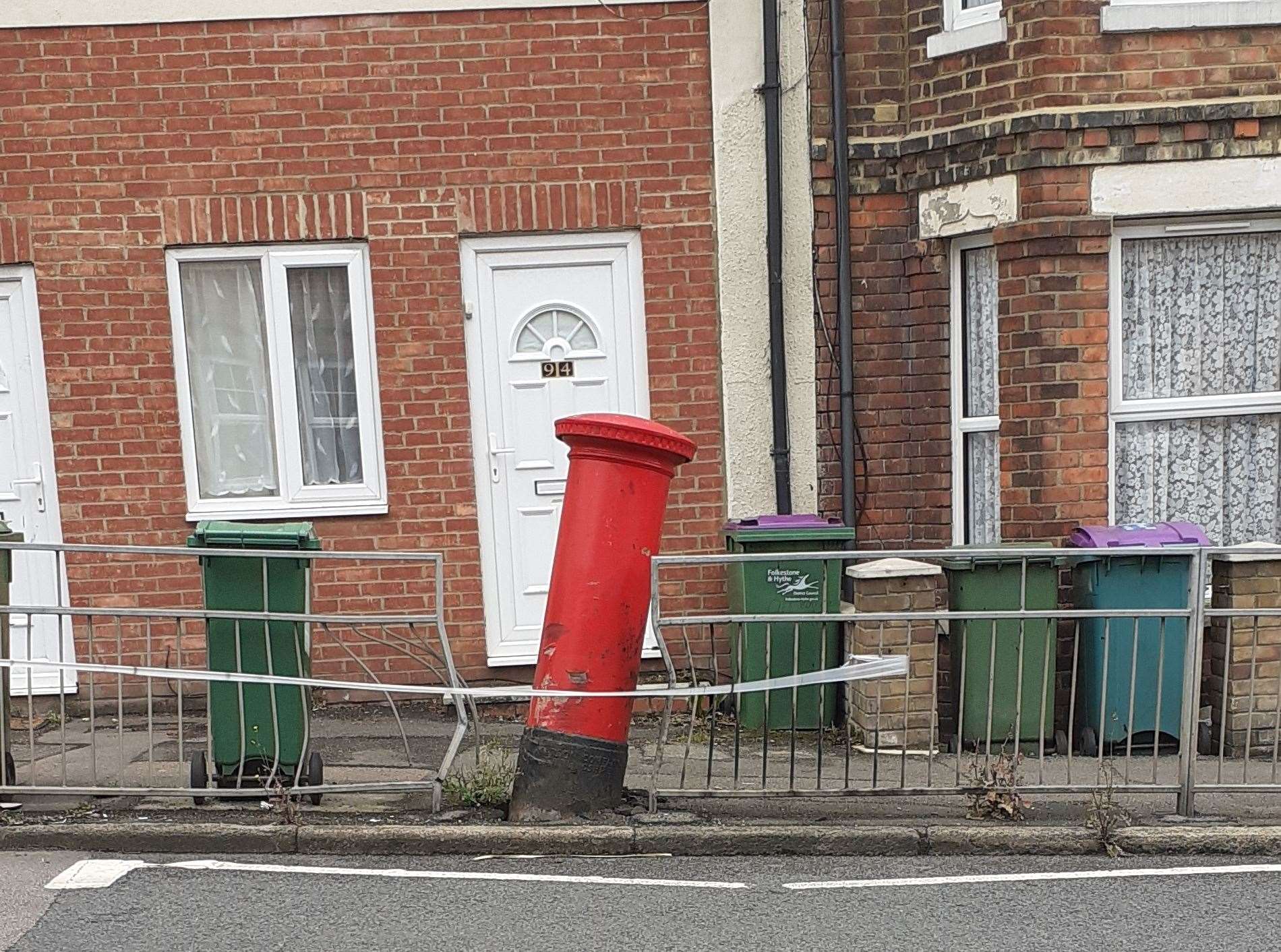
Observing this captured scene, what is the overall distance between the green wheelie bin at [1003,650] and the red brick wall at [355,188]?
6.58ft

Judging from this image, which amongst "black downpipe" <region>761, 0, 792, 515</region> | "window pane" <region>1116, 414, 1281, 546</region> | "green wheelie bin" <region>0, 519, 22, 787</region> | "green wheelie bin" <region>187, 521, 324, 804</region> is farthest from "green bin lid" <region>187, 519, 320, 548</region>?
"window pane" <region>1116, 414, 1281, 546</region>

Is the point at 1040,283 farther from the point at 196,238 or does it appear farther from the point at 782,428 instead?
the point at 196,238

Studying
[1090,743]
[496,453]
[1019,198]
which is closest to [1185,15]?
[1019,198]

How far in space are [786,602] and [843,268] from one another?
6.46 ft

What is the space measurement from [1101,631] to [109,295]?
5.62 meters

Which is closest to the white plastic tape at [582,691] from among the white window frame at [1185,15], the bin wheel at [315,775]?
the bin wheel at [315,775]

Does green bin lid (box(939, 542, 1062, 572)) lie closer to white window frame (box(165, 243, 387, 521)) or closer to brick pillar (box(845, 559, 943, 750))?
brick pillar (box(845, 559, 943, 750))

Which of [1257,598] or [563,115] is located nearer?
[1257,598]

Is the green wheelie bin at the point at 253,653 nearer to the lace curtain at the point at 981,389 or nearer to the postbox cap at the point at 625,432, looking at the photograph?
the postbox cap at the point at 625,432

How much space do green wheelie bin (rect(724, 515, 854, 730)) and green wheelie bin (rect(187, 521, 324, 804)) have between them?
240cm

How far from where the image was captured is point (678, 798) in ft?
18.9

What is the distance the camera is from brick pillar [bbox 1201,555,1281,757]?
264 inches

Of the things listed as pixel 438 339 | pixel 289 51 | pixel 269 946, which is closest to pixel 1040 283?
pixel 438 339

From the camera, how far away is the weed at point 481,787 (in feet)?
18.5
